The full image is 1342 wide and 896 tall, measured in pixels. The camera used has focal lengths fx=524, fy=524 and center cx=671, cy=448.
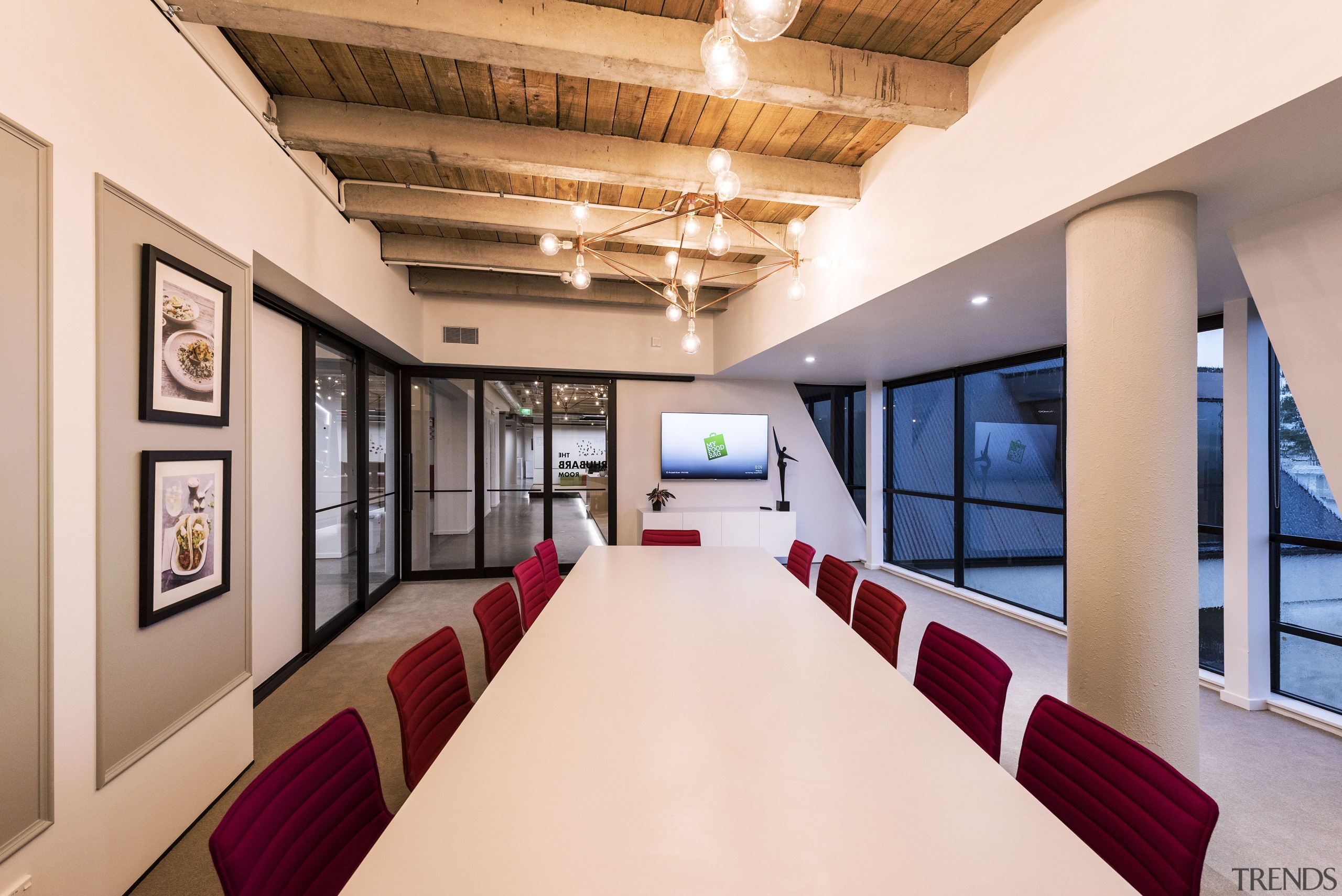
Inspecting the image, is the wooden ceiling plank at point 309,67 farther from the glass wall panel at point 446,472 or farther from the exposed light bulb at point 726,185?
the glass wall panel at point 446,472

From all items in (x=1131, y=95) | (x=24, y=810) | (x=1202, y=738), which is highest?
(x=1131, y=95)

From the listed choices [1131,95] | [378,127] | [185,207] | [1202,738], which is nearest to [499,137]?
[378,127]

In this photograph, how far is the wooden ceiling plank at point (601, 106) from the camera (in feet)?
8.39

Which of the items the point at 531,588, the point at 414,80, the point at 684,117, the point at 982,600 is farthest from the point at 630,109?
the point at 982,600

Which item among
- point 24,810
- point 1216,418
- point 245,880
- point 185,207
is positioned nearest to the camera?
point 245,880

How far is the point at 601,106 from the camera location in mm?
2711

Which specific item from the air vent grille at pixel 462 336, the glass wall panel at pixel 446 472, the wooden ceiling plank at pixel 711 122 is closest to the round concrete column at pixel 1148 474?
the wooden ceiling plank at pixel 711 122

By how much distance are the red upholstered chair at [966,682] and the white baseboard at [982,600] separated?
328 centimetres

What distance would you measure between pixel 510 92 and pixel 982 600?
584 cm

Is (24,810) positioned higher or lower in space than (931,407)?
lower

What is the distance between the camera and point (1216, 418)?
3.66 m

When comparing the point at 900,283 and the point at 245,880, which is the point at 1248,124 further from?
the point at 245,880

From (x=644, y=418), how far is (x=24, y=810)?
5605mm

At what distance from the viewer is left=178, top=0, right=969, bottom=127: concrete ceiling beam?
1.90 metres
